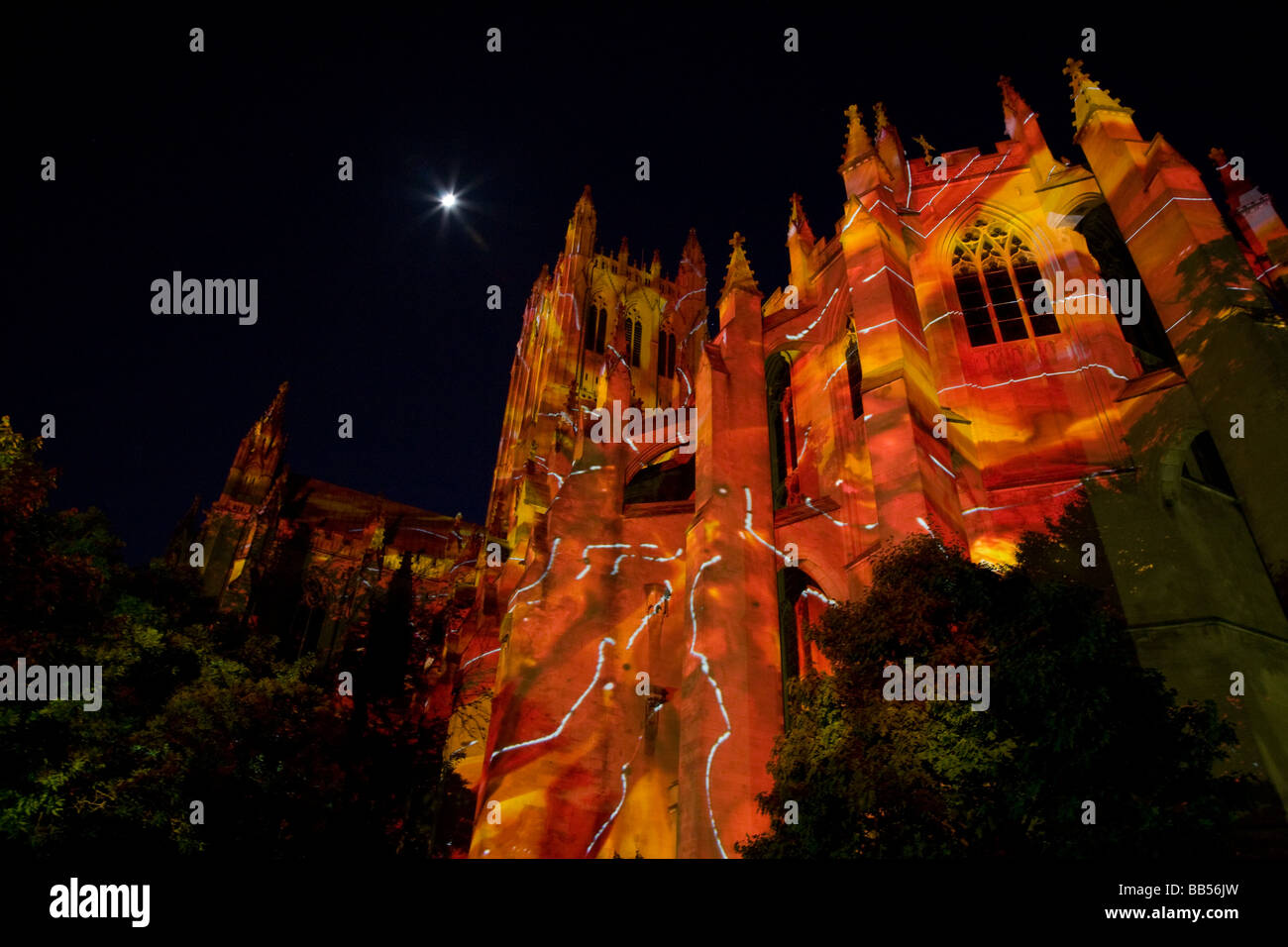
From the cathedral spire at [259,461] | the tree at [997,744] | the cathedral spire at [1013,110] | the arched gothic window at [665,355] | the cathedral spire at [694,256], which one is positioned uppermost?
the cathedral spire at [694,256]

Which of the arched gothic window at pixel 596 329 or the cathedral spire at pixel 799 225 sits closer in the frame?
the cathedral spire at pixel 799 225

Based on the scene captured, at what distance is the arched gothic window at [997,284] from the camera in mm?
16656

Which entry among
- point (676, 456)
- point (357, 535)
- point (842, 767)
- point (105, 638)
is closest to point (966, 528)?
point (842, 767)

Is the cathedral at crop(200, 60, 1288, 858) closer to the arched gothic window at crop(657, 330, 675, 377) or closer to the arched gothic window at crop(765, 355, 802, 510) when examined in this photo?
the arched gothic window at crop(765, 355, 802, 510)

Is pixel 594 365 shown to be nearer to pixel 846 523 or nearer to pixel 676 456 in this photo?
pixel 676 456

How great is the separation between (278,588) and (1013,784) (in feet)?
123

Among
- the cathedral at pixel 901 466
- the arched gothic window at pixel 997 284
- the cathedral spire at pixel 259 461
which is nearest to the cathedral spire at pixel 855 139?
the cathedral at pixel 901 466

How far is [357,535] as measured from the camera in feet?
140

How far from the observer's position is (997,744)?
25.0 ft

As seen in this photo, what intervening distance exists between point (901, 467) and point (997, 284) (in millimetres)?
7611

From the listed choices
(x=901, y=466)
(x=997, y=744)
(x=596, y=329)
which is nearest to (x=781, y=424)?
(x=901, y=466)

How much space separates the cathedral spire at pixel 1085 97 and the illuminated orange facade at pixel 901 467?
0.06 metres

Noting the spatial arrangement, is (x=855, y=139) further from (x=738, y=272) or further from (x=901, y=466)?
(x=901, y=466)

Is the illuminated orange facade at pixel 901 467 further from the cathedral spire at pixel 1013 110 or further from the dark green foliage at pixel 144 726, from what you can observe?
the dark green foliage at pixel 144 726
